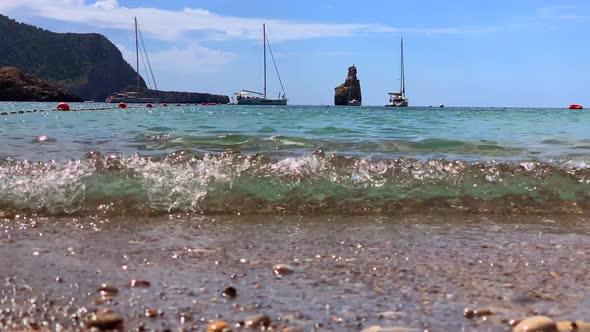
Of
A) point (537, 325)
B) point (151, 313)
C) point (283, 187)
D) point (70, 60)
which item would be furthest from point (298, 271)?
point (70, 60)

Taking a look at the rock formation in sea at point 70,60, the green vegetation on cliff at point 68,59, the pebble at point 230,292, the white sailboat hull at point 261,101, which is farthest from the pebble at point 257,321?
the green vegetation on cliff at point 68,59

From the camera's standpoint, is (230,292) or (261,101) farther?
(261,101)

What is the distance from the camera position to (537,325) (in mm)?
1981

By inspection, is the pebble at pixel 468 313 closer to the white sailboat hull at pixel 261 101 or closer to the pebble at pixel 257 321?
the pebble at pixel 257 321

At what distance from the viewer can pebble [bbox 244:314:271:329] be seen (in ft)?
6.73

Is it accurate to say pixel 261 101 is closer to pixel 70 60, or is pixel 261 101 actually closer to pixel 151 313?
pixel 70 60

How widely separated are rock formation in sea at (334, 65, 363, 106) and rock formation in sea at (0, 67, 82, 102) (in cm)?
5445

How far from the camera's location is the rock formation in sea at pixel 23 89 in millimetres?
99625

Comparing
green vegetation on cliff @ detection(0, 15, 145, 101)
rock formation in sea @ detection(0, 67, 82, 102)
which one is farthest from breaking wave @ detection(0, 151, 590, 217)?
green vegetation on cliff @ detection(0, 15, 145, 101)

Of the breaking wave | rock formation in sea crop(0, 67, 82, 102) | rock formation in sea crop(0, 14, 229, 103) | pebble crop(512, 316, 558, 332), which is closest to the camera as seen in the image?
pebble crop(512, 316, 558, 332)

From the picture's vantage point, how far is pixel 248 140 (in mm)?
9461

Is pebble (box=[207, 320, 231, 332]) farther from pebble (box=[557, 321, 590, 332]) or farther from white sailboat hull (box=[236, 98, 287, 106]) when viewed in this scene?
white sailboat hull (box=[236, 98, 287, 106])

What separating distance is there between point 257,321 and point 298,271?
0.76 metres

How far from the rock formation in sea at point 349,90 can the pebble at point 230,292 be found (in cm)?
11970
